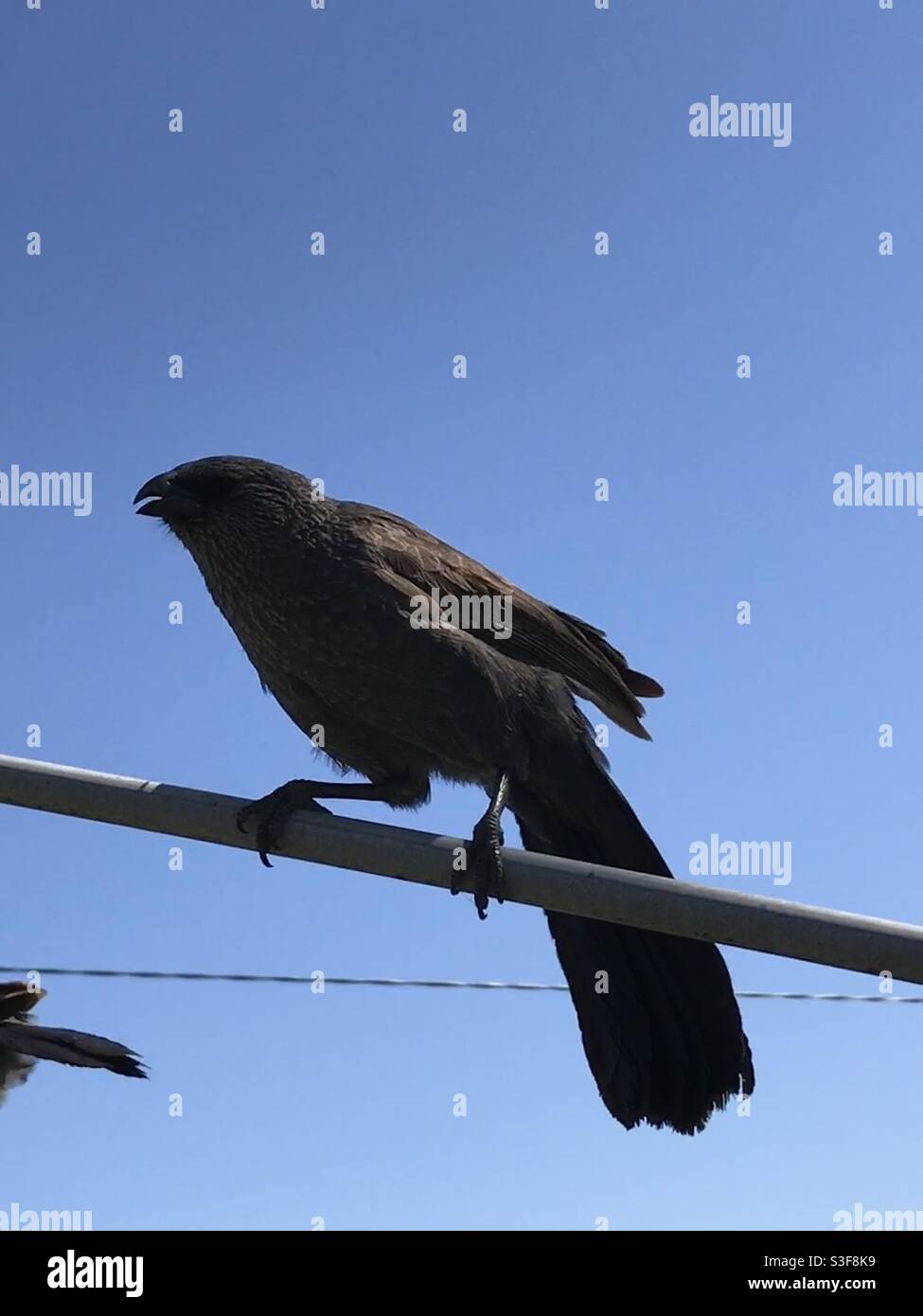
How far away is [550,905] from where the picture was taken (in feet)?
9.06

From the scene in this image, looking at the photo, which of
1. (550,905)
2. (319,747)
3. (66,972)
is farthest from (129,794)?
(319,747)

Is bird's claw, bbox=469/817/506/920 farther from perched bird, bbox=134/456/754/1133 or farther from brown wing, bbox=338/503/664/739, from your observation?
brown wing, bbox=338/503/664/739

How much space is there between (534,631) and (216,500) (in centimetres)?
126

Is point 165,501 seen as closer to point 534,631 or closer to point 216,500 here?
point 216,500

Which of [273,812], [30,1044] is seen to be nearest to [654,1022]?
[273,812]

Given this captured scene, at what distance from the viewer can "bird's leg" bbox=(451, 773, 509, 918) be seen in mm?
3227

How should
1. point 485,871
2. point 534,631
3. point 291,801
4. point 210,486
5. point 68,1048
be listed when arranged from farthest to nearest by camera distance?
point 210,486, point 534,631, point 68,1048, point 291,801, point 485,871

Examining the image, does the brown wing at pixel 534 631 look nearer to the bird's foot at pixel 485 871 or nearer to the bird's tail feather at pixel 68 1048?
the bird's foot at pixel 485 871

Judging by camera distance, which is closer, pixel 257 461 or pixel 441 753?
pixel 441 753

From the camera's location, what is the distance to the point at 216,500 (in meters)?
5.23

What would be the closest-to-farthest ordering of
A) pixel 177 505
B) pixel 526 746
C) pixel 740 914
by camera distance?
pixel 740 914 → pixel 526 746 → pixel 177 505

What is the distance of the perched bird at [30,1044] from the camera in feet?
15.2

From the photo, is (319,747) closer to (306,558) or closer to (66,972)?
(306,558)

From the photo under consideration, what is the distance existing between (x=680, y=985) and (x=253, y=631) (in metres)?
1.90
